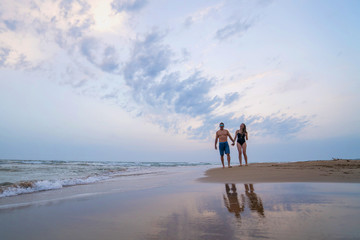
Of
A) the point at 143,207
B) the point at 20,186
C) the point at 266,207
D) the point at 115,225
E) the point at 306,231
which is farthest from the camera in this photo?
the point at 20,186

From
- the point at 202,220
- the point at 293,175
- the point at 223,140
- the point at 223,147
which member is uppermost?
the point at 223,140

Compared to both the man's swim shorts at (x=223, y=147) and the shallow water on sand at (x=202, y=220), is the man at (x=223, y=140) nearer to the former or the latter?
the man's swim shorts at (x=223, y=147)

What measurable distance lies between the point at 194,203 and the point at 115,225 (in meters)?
0.96

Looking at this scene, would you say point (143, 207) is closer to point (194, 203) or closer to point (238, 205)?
point (194, 203)

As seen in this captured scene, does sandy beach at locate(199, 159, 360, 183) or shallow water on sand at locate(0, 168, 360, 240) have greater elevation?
sandy beach at locate(199, 159, 360, 183)

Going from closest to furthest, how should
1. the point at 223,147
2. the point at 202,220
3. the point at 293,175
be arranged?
the point at 202,220, the point at 293,175, the point at 223,147

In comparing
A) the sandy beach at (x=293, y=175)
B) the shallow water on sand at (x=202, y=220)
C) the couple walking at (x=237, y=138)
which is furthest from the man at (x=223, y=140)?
the shallow water on sand at (x=202, y=220)

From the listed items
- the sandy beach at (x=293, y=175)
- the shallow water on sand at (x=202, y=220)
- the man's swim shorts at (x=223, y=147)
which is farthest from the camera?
the man's swim shorts at (x=223, y=147)

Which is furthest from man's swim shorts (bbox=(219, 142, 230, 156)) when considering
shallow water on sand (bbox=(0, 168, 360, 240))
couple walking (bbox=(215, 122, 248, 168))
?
shallow water on sand (bbox=(0, 168, 360, 240))

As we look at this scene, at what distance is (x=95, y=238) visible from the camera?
1.43 meters

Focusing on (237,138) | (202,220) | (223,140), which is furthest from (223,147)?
(202,220)

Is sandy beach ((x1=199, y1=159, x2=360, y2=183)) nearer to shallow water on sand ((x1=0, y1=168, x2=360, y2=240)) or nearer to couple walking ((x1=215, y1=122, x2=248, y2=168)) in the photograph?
shallow water on sand ((x1=0, y1=168, x2=360, y2=240))

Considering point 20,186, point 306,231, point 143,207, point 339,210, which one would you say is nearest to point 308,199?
point 339,210

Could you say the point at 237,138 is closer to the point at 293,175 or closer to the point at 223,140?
the point at 223,140
